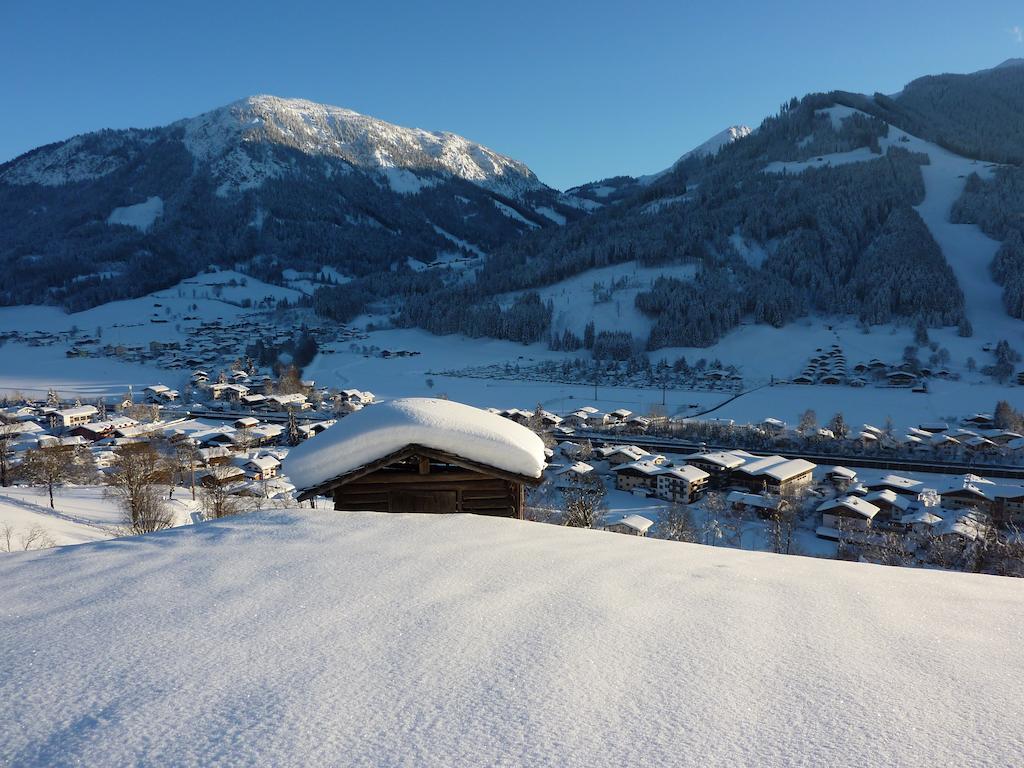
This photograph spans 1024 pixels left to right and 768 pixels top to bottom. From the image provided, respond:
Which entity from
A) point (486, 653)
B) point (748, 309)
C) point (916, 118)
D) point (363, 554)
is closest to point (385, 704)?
point (486, 653)

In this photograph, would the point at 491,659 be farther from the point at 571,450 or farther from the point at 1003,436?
the point at 1003,436

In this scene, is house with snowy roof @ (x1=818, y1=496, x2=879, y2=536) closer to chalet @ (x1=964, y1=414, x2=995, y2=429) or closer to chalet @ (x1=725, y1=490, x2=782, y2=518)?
chalet @ (x1=725, y1=490, x2=782, y2=518)

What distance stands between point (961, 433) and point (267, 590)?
43934mm

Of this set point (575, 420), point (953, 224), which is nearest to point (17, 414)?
point (575, 420)

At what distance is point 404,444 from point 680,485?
22925 mm

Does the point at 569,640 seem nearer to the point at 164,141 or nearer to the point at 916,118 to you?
the point at 916,118

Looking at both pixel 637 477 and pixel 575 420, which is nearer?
pixel 637 477

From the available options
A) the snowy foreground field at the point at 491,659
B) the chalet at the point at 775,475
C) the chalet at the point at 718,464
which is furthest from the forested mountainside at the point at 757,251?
the snowy foreground field at the point at 491,659

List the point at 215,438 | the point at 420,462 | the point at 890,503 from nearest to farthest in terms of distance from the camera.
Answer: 1. the point at 420,462
2. the point at 890,503
3. the point at 215,438

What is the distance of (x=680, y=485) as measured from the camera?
1086 inches

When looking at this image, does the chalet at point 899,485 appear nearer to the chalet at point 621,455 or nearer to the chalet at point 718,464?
the chalet at point 718,464

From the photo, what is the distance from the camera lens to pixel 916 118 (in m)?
141

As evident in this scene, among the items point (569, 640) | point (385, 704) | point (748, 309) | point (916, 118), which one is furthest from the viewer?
point (916, 118)

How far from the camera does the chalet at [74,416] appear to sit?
41.8 meters
